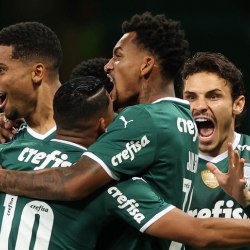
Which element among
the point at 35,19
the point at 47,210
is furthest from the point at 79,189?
the point at 35,19

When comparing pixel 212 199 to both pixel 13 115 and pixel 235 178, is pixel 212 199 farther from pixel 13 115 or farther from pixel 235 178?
pixel 13 115

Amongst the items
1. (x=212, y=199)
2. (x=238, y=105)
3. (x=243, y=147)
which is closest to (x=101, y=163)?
(x=212, y=199)

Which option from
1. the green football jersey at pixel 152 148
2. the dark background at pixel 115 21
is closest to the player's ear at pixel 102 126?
the green football jersey at pixel 152 148

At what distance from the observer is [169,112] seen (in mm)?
3568

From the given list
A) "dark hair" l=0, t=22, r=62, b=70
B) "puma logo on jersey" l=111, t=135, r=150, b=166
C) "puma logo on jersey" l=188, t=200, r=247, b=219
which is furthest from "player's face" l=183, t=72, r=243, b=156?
"puma logo on jersey" l=111, t=135, r=150, b=166

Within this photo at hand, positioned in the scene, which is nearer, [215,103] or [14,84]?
[14,84]

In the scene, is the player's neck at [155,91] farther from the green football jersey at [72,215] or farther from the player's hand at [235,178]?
the green football jersey at [72,215]

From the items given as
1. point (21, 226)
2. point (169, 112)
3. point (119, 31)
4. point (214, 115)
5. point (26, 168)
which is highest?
point (119, 31)

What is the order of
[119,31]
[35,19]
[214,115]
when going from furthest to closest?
[35,19], [119,31], [214,115]

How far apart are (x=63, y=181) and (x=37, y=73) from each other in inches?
43.5

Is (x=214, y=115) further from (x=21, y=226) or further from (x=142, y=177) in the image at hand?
(x=21, y=226)

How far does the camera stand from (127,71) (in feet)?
12.5

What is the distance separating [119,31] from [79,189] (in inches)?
238

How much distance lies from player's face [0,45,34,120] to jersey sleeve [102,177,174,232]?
3.49ft
